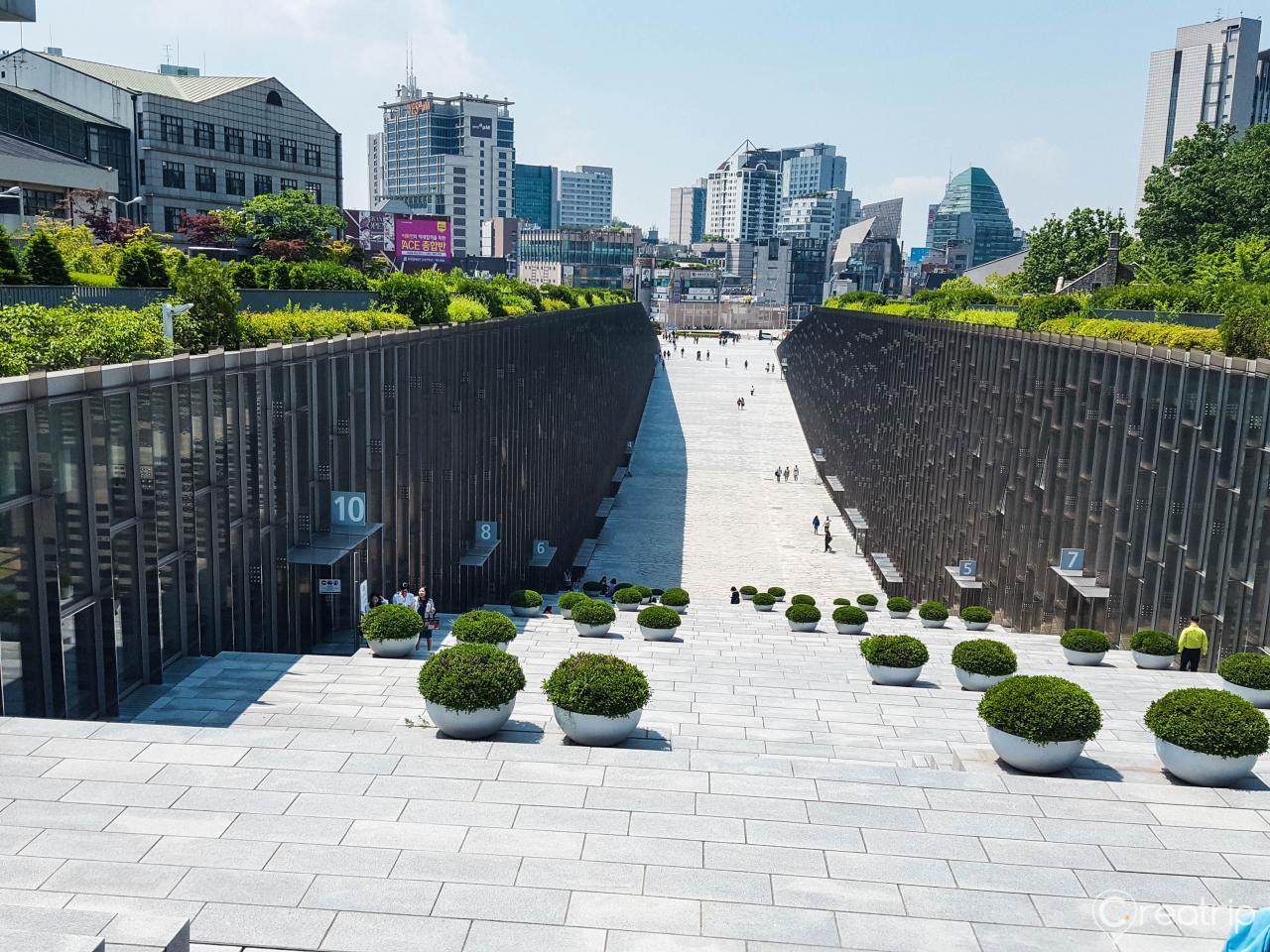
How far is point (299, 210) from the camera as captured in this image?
70.2 metres

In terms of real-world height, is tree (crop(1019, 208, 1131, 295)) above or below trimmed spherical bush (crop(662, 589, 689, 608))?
above

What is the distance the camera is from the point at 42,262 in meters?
21.0

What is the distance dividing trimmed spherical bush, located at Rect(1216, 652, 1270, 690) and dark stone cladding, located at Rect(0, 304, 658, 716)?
1522 cm

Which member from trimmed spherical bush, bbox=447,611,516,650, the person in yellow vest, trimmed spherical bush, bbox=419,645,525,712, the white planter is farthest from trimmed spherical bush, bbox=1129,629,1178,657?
trimmed spherical bush, bbox=419,645,525,712

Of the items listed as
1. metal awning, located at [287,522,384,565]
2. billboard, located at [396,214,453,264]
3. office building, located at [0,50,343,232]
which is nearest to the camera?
metal awning, located at [287,522,384,565]

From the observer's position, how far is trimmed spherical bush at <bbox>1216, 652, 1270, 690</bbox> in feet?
49.6

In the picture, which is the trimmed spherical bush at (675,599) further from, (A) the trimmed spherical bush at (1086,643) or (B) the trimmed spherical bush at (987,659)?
(B) the trimmed spherical bush at (987,659)

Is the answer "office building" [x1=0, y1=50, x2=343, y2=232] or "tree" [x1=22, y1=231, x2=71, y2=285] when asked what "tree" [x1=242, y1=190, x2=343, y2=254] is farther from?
"tree" [x1=22, y1=231, x2=71, y2=285]

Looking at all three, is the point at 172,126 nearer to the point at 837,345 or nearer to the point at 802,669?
the point at 837,345

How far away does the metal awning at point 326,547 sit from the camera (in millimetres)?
18953

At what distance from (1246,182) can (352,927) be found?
2587 inches

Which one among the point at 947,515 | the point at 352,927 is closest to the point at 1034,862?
the point at 352,927

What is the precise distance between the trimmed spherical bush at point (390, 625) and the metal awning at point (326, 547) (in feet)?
4.63

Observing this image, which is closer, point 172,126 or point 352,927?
point 352,927
